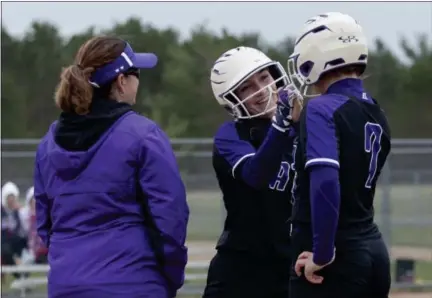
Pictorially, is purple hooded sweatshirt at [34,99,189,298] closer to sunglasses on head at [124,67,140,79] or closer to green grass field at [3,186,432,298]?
sunglasses on head at [124,67,140,79]

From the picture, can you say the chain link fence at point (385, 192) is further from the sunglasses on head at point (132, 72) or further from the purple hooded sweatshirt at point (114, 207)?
the purple hooded sweatshirt at point (114, 207)

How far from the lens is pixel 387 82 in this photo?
111 ft

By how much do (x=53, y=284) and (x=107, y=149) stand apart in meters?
0.62

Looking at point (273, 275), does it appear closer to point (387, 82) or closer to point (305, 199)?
point (305, 199)

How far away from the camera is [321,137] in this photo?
4.17m

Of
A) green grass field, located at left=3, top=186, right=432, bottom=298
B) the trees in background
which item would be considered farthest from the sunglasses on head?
the trees in background

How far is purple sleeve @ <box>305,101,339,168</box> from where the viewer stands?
13.6 feet

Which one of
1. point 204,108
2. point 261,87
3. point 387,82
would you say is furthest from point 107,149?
point 387,82

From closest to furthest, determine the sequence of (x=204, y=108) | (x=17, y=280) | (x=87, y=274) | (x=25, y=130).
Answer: (x=87, y=274) → (x=17, y=280) → (x=25, y=130) → (x=204, y=108)

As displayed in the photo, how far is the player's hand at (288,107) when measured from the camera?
4.50m

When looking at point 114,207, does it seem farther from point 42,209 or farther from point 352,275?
point 352,275

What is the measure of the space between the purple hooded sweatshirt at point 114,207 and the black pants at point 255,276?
85cm

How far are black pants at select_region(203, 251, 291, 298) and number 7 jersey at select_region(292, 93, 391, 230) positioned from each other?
2.76 ft

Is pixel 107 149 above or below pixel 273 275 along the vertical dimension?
above
